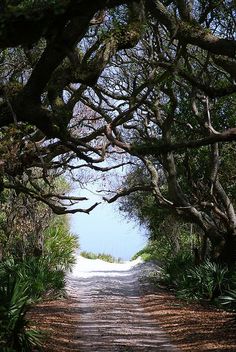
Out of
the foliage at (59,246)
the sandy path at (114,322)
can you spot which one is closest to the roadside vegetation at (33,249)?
the foliage at (59,246)

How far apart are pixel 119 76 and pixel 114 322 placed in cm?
818

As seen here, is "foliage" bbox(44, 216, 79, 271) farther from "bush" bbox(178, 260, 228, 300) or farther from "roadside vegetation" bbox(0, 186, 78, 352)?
"bush" bbox(178, 260, 228, 300)

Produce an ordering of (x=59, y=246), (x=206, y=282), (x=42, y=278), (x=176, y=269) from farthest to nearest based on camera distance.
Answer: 1. (x=59, y=246)
2. (x=176, y=269)
3. (x=42, y=278)
4. (x=206, y=282)

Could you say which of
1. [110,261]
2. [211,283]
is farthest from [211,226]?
[110,261]

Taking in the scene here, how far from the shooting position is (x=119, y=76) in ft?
55.4

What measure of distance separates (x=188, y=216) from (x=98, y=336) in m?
6.70

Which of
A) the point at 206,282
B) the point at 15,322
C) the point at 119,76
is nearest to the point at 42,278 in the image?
the point at 206,282

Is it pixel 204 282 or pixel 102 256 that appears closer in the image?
pixel 204 282

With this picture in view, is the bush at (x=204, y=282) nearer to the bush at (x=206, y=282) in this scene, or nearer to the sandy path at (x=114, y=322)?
the bush at (x=206, y=282)

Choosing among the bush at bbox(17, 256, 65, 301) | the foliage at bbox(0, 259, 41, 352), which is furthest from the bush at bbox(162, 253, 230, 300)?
the foliage at bbox(0, 259, 41, 352)

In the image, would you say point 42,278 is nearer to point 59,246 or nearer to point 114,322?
point 114,322

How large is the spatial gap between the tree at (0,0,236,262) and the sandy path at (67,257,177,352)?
2857mm

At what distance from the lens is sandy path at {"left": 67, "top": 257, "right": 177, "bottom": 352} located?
924 cm

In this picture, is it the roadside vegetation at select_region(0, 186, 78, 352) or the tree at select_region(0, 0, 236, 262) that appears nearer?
A: the tree at select_region(0, 0, 236, 262)
